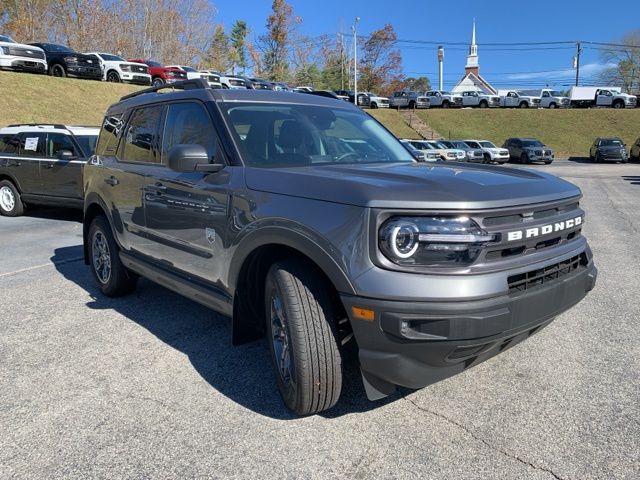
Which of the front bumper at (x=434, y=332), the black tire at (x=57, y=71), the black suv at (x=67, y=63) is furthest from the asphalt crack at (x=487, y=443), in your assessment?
the black tire at (x=57, y=71)

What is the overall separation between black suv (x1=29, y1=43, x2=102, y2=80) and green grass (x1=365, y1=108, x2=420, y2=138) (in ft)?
72.3

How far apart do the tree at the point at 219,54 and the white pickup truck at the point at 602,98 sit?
139ft

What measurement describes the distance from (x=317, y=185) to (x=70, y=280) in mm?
4332

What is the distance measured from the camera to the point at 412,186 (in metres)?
2.56

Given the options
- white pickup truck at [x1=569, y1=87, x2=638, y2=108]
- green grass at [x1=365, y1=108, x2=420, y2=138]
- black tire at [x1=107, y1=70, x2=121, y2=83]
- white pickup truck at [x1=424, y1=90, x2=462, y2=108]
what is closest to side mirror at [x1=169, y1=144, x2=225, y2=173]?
black tire at [x1=107, y1=70, x2=121, y2=83]

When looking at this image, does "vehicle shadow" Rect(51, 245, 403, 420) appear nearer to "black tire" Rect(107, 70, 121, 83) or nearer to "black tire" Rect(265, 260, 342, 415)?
"black tire" Rect(265, 260, 342, 415)

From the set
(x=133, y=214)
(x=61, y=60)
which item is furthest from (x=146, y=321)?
(x=61, y=60)

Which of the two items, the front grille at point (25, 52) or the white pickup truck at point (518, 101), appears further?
the white pickup truck at point (518, 101)

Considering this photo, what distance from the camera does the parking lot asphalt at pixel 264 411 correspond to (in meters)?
2.52

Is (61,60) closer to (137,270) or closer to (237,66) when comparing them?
(137,270)

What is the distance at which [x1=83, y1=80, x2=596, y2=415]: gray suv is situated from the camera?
2.40 meters

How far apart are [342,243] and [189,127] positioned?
6.14ft

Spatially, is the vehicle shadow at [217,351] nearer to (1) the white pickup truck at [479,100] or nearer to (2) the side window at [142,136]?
(2) the side window at [142,136]

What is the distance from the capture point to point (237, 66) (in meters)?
73.2
